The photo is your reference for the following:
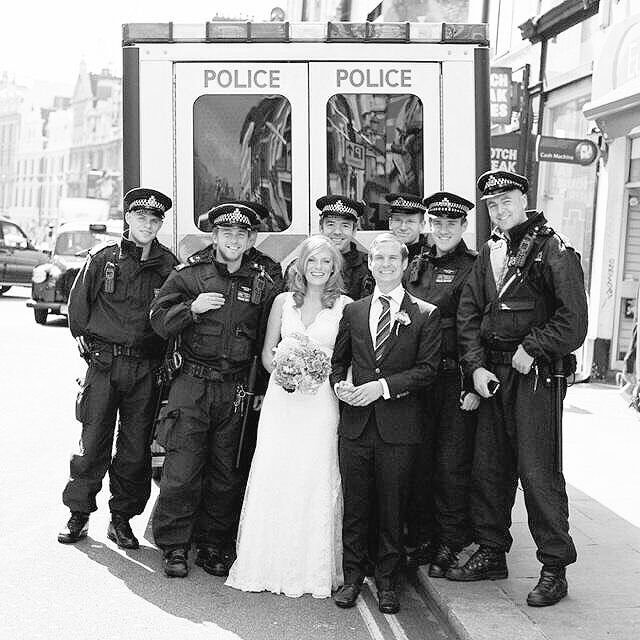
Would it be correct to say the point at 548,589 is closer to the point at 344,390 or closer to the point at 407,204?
the point at 344,390

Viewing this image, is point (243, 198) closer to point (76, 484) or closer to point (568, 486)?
point (76, 484)

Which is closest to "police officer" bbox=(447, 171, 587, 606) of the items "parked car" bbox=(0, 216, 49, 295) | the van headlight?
the van headlight

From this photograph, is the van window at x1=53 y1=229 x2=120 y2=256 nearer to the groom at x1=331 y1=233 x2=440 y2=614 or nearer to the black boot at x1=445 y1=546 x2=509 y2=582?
the groom at x1=331 y1=233 x2=440 y2=614

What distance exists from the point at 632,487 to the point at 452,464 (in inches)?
108

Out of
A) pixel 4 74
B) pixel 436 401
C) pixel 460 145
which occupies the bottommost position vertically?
pixel 436 401

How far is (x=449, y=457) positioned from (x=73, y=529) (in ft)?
7.65

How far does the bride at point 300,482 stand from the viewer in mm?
5355

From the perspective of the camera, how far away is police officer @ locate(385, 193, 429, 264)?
19.6 ft

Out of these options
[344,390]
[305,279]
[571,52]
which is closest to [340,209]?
[305,279]

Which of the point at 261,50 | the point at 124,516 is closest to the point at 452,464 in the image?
the point at 124,516

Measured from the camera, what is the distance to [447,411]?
555 cm

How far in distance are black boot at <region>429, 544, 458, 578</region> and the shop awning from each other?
8.00 meters

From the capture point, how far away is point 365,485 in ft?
17.3

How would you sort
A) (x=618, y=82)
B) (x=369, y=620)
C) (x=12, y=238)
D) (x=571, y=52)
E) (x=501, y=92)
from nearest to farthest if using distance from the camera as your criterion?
(x=369, y=620) < (x=618, y=82) < (x=571, y=52) < (x=501, y=92) < (x=12, y=238)
